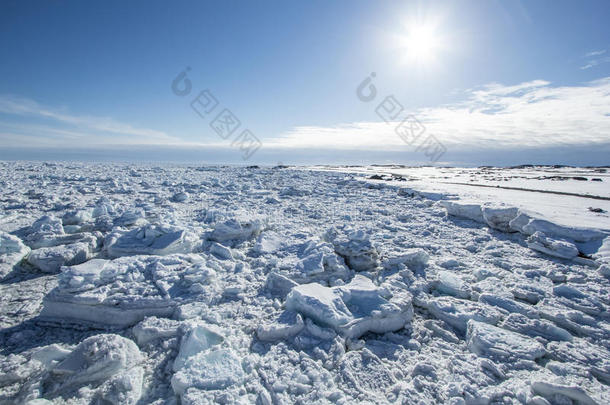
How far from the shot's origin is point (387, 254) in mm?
4027

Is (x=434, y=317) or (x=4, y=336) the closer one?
(x=4, y=336)

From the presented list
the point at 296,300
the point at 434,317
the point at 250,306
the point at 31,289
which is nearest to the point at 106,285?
the point at 31,289

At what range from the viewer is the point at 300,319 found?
2312mm

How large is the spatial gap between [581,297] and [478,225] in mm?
2950

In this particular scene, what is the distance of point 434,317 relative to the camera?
266 cm

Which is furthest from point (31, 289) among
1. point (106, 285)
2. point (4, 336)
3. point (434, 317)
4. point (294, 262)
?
point (434, 317)

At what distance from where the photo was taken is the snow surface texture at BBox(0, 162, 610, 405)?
1.76 m

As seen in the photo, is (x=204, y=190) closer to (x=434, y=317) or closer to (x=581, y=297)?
(x=434, y=317)

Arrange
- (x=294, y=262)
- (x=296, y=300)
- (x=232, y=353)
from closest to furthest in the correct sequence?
(x=232, y=353) → (x=296, y=300) → (x=294, y=262)

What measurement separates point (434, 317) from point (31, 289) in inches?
166

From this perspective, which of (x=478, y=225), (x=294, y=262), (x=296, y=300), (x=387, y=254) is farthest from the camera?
(x=478, y=225)

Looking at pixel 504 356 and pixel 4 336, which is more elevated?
pixel 504 356

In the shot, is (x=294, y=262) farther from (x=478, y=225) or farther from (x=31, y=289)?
(x=478, y=225)

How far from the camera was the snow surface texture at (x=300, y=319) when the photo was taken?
1757 millimetres
